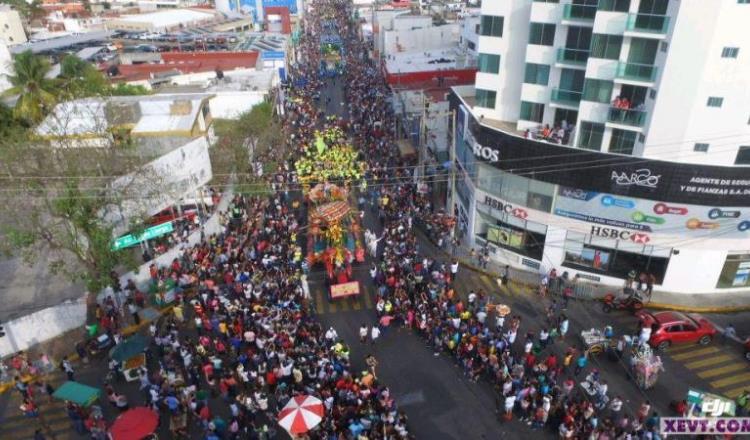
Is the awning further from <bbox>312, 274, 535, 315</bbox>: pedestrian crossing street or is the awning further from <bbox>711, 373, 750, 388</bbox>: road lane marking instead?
<bbox>711, 373, 750, 388</bbox>: road lane marking

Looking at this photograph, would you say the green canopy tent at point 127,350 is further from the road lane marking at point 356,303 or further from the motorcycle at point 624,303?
the motorcycle at point 624,303

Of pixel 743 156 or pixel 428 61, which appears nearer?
pixel 743 156

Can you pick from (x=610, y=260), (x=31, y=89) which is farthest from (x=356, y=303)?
(x=31, y=89)

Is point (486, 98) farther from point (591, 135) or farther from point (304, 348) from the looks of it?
point (304, 348)

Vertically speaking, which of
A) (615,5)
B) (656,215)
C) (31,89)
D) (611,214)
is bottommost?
(611,214)

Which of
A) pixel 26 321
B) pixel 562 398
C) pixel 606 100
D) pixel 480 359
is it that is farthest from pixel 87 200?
pixel 606 100

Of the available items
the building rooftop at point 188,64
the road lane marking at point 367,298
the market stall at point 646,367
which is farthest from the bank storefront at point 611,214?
the building rooftop at point 188,64
